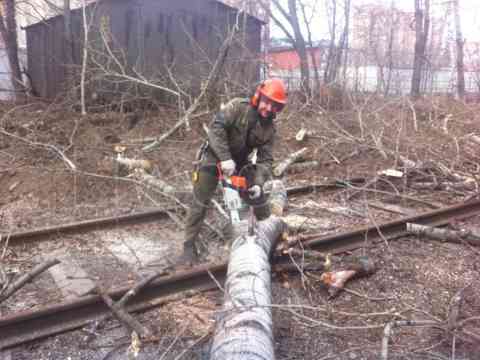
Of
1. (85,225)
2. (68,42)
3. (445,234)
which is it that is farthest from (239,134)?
(68,42)

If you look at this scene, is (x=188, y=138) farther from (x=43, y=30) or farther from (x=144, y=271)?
(x=43, y=30)

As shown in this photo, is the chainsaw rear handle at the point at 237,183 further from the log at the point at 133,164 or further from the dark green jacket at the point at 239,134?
the log at the point at 133,164

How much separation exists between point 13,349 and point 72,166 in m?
4.33

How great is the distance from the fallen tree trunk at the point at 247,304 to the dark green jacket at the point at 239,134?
0.79 metres

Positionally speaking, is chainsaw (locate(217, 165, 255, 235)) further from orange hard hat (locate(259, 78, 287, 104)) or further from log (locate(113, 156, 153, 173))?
log (locate(113, 156, 153, 173))

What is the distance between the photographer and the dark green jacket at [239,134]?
4250 millimetres

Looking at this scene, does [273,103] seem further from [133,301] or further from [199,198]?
[133,301]

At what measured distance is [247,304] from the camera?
290 cm

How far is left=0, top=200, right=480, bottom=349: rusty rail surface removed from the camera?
3189mm

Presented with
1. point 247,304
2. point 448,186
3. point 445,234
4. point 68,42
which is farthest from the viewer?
point 68,42

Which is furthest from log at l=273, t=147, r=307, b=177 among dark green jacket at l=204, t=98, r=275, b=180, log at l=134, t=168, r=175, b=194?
dark green jacket at l=204, t=98, r=275, b=180

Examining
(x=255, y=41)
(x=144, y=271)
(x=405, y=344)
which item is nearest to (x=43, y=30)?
(x=255, y=41)

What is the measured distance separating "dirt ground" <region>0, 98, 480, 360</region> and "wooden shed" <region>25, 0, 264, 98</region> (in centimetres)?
→ 160

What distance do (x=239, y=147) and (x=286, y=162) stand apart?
406 cm
